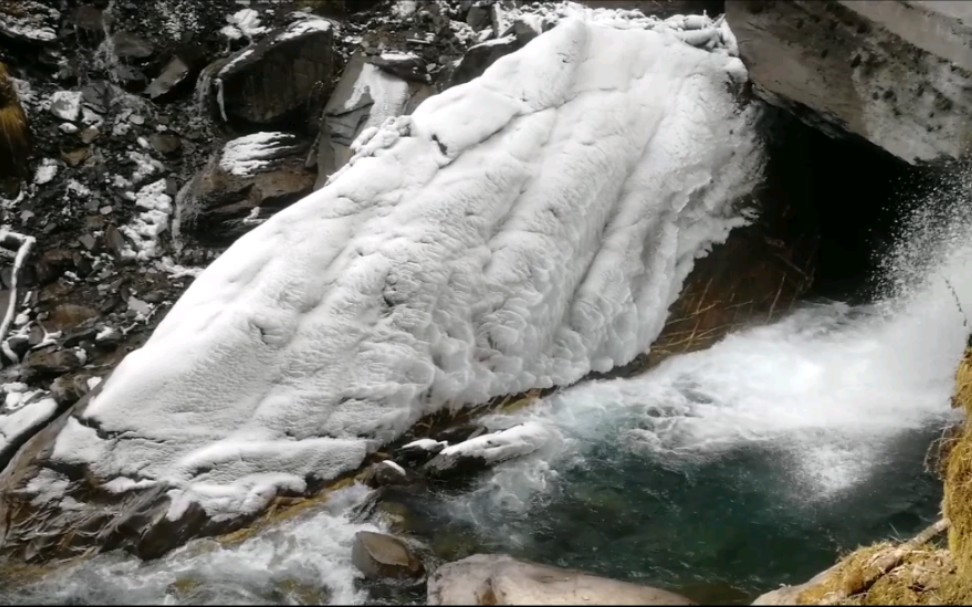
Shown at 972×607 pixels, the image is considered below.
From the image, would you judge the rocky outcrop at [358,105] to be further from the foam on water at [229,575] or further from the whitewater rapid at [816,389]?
the foam on water at [229,575]

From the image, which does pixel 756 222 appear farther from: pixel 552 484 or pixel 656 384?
pixel 552 484

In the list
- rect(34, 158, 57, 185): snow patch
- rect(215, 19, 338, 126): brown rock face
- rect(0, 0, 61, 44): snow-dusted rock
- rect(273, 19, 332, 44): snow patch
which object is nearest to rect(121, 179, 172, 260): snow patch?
rect(34, 158, 57, 185): snow patch

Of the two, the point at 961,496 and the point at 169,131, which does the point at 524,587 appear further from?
the point at 169,131

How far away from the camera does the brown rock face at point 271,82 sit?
7.52 meters

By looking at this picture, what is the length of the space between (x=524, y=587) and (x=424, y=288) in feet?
6.98

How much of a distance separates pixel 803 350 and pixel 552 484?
256cm

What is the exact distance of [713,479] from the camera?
15.9 feet

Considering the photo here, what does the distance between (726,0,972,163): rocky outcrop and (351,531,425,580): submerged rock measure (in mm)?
4526

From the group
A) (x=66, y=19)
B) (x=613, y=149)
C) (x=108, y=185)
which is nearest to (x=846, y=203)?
(x=613, y=149)


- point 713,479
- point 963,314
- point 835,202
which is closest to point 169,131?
point 713,479

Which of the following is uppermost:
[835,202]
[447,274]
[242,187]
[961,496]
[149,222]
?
[835,202]

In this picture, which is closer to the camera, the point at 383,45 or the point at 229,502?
the point at 229,502

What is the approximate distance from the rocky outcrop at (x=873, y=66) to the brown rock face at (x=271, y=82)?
4.02 metres

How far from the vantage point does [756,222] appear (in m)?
6.39
